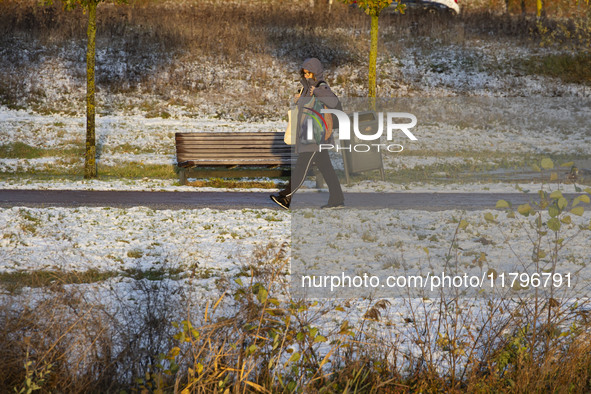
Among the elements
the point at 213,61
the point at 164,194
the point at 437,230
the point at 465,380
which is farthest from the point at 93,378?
the point at 213,61

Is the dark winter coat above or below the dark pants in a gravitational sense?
above

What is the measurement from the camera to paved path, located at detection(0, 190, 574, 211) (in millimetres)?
10539

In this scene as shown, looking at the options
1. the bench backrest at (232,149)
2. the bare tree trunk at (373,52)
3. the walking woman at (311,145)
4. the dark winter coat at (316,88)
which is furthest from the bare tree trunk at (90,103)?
the dark winter coat at (316,88)

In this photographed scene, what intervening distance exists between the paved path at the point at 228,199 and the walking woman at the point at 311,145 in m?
0.37

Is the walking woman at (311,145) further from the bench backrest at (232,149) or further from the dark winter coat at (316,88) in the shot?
the bench backrest at (232,149)

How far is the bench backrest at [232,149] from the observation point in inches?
538

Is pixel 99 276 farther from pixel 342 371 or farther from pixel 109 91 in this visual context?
pixel 109 91

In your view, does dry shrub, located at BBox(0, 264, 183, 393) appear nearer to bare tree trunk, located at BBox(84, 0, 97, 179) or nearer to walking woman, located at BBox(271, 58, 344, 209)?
walking woman, located at BBox(271, 58, 344, 209)

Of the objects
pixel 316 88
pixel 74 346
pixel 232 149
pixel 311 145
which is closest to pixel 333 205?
pixel 311 145

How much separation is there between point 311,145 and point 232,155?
4.59 meters

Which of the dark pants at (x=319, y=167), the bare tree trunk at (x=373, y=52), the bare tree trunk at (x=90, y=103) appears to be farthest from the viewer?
the bare tree trunk at (x=373, y=52)

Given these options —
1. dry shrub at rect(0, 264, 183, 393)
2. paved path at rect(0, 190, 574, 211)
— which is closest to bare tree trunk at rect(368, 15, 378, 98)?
paved path at rect(0, 190, 574, 211)

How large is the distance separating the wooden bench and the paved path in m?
1.59

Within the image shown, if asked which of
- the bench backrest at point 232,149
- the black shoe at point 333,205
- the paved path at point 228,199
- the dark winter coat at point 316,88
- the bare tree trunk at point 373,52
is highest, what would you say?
the bare tree trunk at point 373,52
